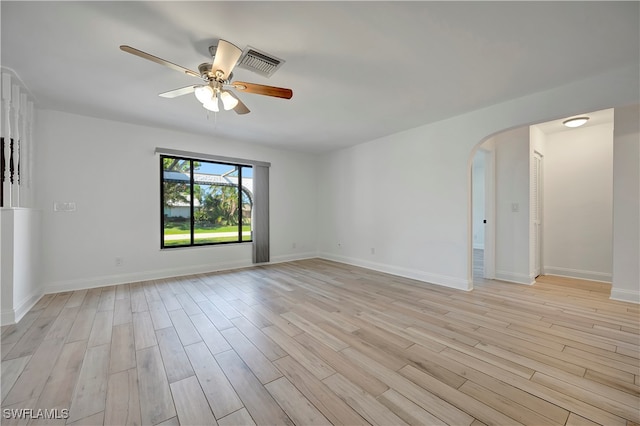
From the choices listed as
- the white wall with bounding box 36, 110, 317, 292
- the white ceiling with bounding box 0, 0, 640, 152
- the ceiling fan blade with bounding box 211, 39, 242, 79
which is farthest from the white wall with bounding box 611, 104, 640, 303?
the white wall with bounding box 36, 110, 317, 292

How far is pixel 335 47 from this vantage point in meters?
2.12

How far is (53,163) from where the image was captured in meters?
3.57

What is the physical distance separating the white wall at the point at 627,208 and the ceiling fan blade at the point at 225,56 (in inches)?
188

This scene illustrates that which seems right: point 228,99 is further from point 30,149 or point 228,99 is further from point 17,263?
point 30,149

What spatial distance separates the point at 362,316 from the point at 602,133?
512 cm

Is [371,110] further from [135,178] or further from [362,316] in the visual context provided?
[135,178]

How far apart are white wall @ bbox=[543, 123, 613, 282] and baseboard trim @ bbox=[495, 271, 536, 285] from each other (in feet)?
3.35

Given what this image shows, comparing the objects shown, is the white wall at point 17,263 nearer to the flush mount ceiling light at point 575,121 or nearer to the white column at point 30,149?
the white column at point 30,149

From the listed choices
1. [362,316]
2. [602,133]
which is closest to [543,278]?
[602,133]

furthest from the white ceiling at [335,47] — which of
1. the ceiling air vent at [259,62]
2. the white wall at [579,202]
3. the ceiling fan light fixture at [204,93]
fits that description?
the white wall at [579,202]

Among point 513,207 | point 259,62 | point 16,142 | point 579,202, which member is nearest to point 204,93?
A: point 259,62

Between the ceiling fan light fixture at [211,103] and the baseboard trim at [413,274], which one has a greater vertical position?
the ceiling fan light fixture at [211,103]

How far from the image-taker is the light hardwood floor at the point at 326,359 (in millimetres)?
1441

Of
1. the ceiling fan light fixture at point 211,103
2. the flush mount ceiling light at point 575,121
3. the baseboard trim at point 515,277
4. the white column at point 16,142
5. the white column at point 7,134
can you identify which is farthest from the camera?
the baseboard trim at point 515,277
